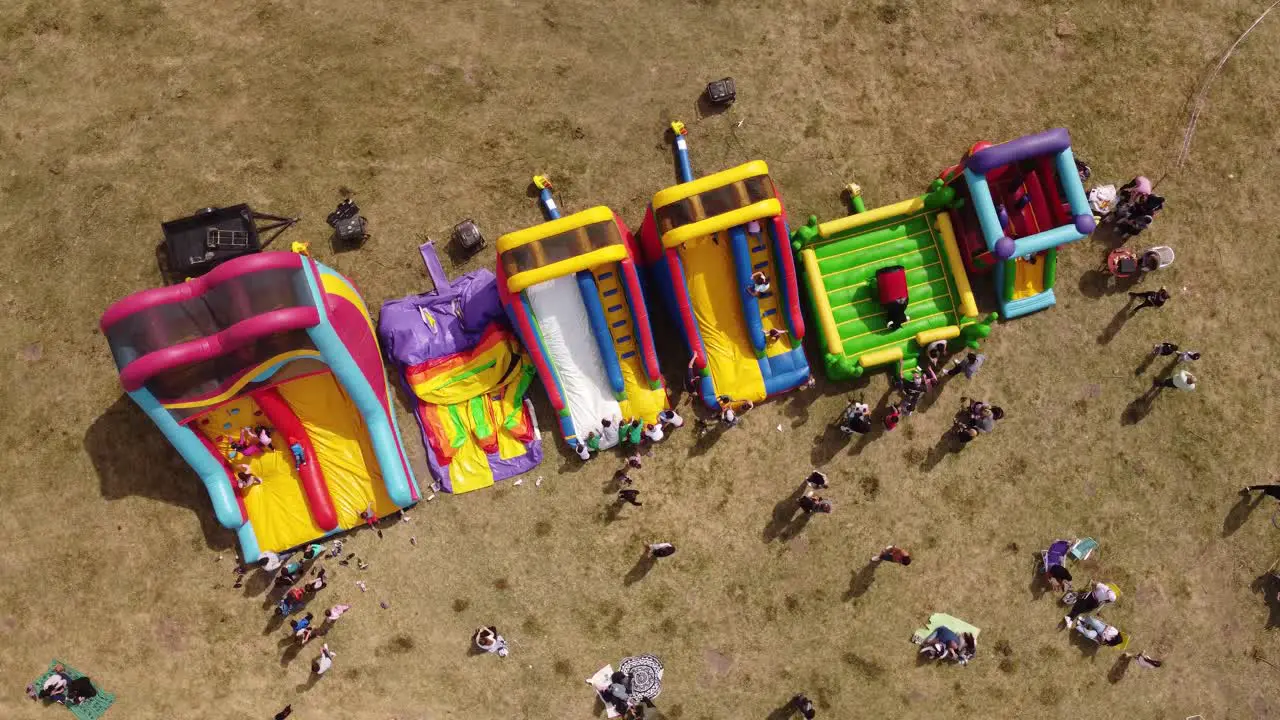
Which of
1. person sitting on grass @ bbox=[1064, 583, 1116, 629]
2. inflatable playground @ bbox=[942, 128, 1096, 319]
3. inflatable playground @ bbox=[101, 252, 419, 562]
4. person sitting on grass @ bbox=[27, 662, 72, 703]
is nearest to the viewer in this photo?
inflatable playground @ bbox=[101, 252, 419, 562]

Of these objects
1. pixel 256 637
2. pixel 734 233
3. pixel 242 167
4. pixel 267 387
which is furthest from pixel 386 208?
pixel 256 637

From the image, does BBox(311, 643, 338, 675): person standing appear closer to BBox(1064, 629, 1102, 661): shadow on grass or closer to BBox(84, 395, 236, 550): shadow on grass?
BBox(84, 395, 236, 550): shadow on grass

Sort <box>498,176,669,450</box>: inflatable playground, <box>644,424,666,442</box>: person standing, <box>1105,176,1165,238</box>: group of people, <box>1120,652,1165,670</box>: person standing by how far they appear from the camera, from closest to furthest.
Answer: <box>498,176,669,450</box>: inflatable playground, <box>644,424,666,442</box>: person standing, <box>1120,652,1165,670</box>: person standing, <box>1105,176,1165,238</box>: group of people

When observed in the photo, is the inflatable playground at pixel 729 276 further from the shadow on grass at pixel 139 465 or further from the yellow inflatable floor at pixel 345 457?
the shadow on grass at pixel 139 465

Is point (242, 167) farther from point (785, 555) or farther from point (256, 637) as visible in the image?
point (785, 555)

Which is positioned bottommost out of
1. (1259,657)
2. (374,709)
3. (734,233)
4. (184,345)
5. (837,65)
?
(1259,657)

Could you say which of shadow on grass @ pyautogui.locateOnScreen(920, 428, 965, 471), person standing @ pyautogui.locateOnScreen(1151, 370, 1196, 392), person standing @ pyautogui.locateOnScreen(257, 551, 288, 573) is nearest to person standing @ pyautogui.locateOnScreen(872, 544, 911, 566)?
shadow on grass @ pyautogui.locateOnScreen(920, 428, 965, 471)
